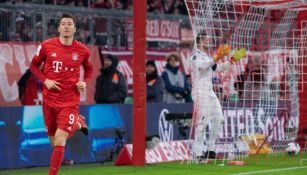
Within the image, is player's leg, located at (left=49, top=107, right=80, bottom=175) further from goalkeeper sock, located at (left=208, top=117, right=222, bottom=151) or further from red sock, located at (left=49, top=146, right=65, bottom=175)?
goalkeeper sock, located at (left=208, top=117, right=222, bottom=151)

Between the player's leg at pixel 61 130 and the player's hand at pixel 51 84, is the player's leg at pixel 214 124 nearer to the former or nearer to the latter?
the player's leg at pixel 61 130

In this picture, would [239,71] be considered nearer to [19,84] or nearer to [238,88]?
[238,88]

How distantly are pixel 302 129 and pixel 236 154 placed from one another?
6.78 ft

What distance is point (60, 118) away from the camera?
11789 millimetres

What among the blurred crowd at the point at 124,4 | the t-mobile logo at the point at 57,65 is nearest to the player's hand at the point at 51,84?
the t-mobile logo at the point at 57,65

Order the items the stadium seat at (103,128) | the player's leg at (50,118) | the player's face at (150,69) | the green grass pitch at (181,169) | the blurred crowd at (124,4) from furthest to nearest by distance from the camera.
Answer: the blurred crowd at (124,4)
the player's face at (150,69)
the stadium seat at (103,128)
the green grass pitch at (181,169)
the player's leg at (50,118)

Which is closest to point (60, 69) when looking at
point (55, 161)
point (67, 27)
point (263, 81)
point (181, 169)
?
point (67, 27)

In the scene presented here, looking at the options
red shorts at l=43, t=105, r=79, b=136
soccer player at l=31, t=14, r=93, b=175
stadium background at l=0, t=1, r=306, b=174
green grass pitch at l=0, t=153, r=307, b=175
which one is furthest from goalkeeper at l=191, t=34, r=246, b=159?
red shorts at l=43, t=105, r=79, b=136

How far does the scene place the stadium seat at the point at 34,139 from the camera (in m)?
15.2

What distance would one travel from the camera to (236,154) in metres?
17.9

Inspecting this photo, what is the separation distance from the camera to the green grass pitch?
47.0 ft

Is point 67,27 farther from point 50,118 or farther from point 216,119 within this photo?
point 216,119

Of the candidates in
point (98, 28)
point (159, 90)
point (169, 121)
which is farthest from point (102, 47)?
point (169, 121)

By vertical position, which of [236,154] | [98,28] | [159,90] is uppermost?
[98,28]
